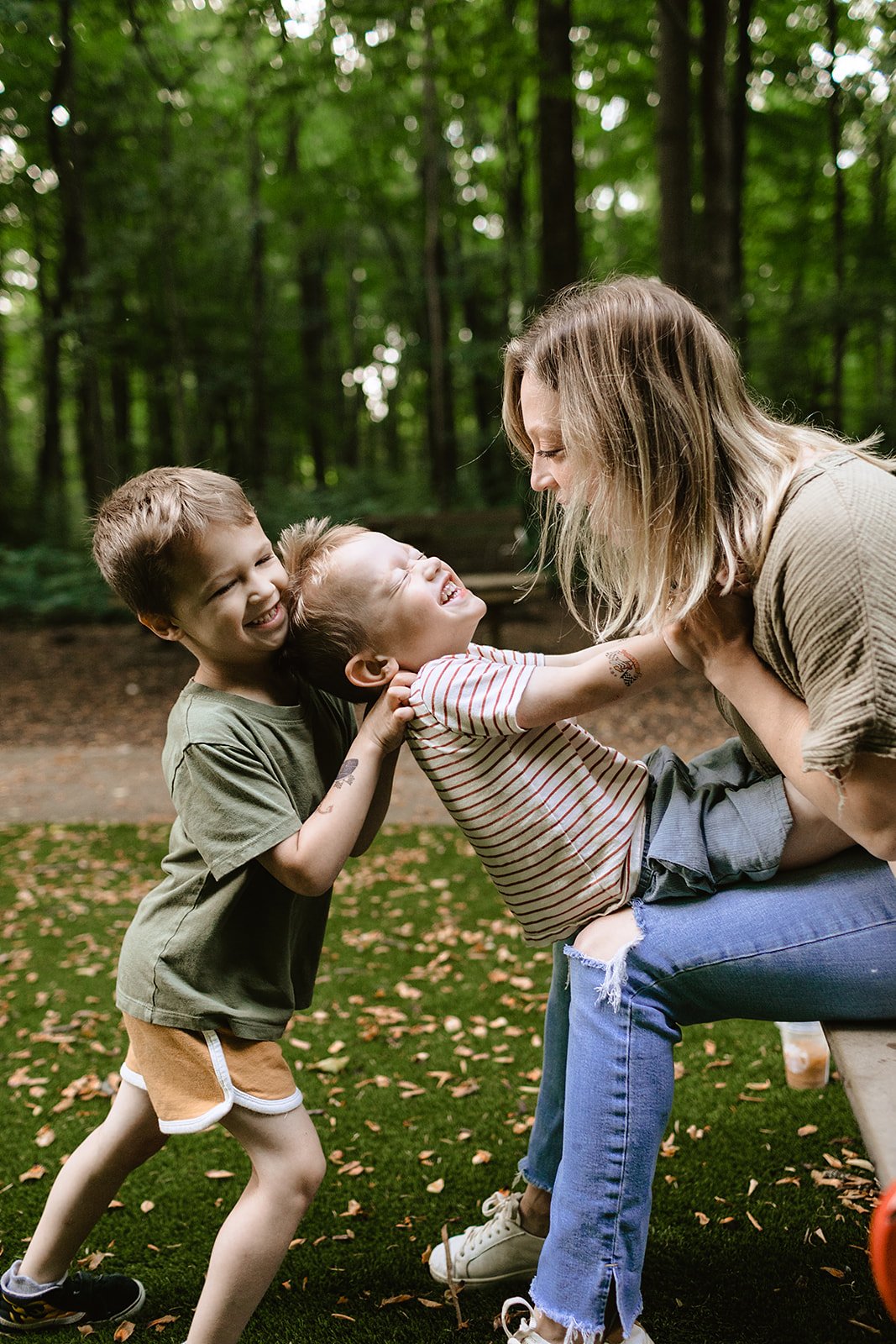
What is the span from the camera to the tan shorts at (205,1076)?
1887 millimetres

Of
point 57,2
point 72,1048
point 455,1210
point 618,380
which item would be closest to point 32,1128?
point 72,1048

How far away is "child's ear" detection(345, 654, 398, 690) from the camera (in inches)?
78.5

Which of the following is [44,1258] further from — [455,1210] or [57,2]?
[57,2]

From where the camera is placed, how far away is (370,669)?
2.01m

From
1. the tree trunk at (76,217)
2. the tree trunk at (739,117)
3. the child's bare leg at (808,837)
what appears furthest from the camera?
the tree trunk at (739,117)

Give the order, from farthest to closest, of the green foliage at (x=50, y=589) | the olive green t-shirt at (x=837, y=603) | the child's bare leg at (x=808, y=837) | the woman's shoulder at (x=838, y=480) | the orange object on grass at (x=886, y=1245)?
the green foliage at (x=50, y=589), the child's bare leg at (x=808, y=837), the woman's shoulder at (x=838, y=480), the olive green t-shirt at (x=837, y=603), the orange object on grass at (x=886, y=1245)

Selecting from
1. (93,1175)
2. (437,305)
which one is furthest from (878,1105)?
(437,305)

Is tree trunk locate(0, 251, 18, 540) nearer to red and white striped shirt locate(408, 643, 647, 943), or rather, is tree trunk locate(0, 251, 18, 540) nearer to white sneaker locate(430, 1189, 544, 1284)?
white sneaker locate(430, 1189, 544, 1284)

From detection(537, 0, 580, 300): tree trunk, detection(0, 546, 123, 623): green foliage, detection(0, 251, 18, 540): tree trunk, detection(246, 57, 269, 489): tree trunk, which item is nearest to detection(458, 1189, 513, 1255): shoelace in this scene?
detection(537, 0, 580, 300): tree trunk

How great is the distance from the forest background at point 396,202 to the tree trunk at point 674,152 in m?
0.03

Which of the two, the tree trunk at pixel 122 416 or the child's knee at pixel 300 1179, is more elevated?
the tree trunk at pixel 122 416

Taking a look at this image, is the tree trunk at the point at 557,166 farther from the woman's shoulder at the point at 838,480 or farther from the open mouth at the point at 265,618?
the woman's shoulder at the point at 838,480

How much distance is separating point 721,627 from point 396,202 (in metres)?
18.0

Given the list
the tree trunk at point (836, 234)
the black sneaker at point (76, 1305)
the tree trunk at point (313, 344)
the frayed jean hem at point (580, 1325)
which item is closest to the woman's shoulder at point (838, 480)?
the frayed jean hem at point (580, 1325)
